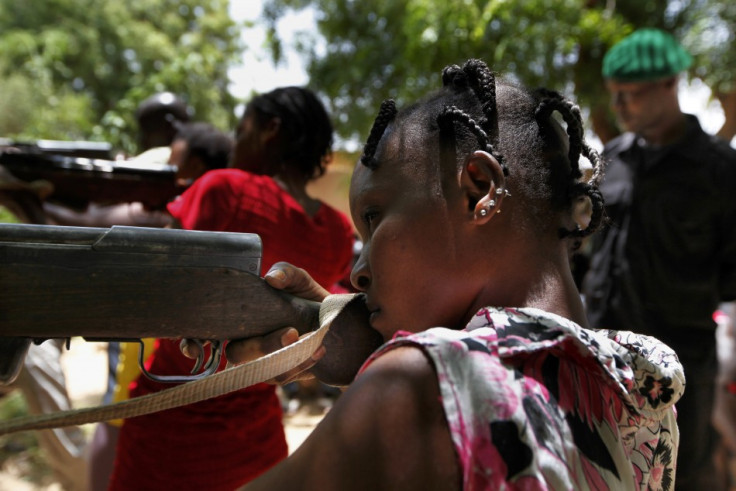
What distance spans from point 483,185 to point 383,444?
0.55 meters

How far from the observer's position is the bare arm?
0.93 m

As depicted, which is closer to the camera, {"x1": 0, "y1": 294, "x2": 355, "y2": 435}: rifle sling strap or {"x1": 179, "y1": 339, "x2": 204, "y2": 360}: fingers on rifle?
{"x1": 0, "y1": 294, "x2": 355, "y2": 435}: rifle sling strap

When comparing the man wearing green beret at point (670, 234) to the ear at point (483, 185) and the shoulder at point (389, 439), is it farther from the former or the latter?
the shoulder at point (389, 439)

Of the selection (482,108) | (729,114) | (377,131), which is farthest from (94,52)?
(482,108)

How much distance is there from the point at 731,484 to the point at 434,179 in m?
5.16

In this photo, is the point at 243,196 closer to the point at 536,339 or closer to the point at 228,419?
the point at 228,419

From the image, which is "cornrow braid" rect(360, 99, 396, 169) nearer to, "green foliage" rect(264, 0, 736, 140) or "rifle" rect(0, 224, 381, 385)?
"rifle" rect(0, 224, 381, 385)

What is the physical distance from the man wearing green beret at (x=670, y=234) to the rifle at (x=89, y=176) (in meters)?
2.73

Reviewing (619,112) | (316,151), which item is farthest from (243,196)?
(619,112)

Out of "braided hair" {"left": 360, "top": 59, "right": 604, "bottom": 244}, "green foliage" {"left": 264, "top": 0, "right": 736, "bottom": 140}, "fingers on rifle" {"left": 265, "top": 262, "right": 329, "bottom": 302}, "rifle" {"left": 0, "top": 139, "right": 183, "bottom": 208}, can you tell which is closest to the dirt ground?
"rifle" {"left": 0, "top": 139, "right": 183, "bottom": 208}

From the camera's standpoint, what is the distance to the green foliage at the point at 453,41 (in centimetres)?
578

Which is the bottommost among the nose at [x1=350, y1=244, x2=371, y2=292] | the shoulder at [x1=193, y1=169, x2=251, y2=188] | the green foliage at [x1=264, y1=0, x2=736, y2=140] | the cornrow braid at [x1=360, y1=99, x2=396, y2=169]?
the nose at [x1=350, y1=244, x2=371, y2=292]

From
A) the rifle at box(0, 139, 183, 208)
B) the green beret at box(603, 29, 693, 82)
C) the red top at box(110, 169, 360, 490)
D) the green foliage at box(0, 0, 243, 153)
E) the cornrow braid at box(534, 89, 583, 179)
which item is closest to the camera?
the cornrow braid at box(534, 89, 583, 179)

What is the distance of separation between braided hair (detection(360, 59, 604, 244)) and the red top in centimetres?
124
